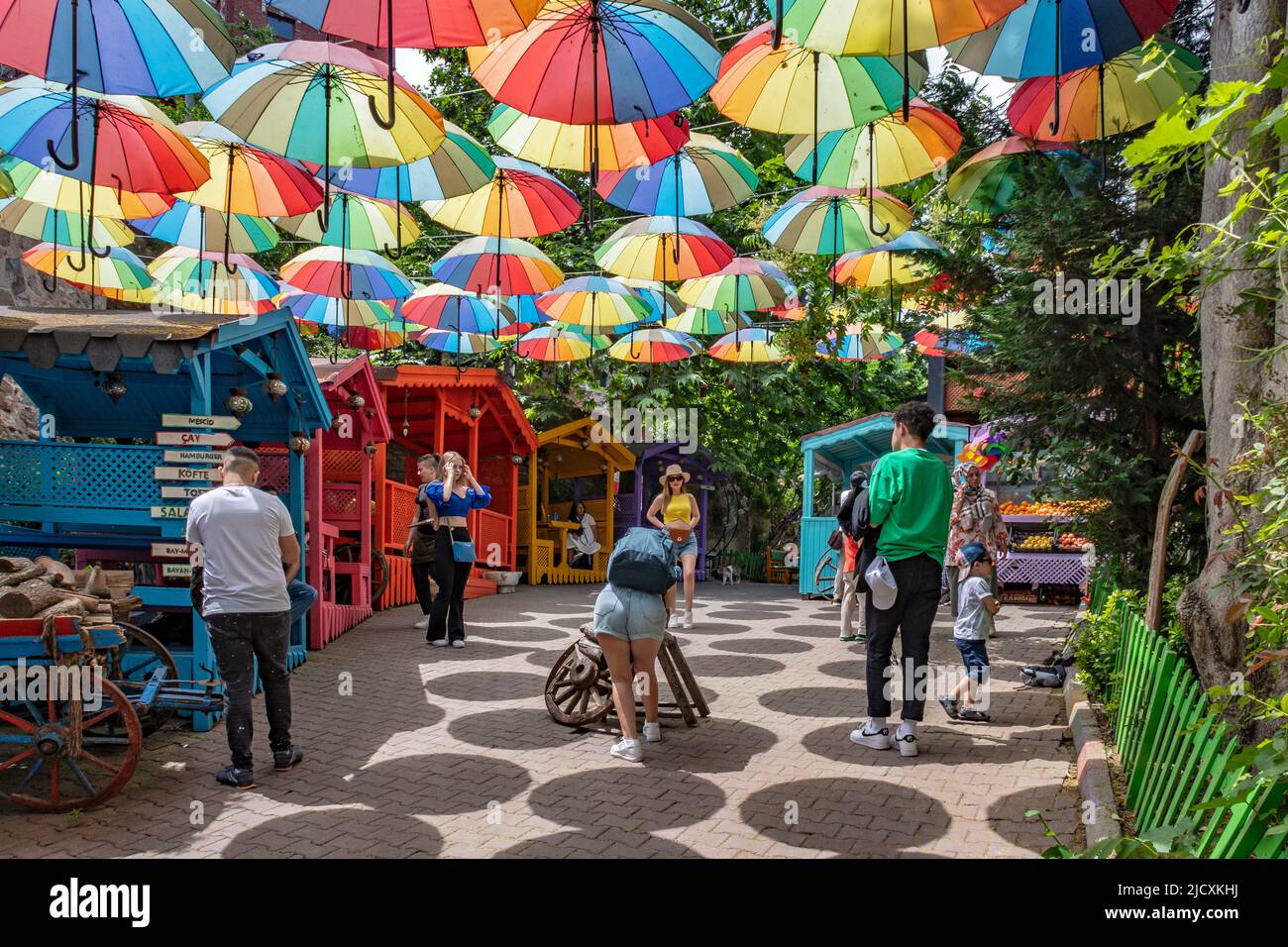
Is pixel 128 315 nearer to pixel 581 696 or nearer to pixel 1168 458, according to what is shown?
pixel 581 696

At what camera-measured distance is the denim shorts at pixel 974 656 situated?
22.6ft

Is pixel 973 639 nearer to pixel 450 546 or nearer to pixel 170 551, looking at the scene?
pixel 450 546

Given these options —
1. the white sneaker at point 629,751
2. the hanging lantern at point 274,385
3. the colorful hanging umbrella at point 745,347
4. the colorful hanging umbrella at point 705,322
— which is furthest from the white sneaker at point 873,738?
the colorful hanging umbrella at point 745,347

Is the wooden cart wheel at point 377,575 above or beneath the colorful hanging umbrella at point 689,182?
beneath

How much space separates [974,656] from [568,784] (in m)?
3.44

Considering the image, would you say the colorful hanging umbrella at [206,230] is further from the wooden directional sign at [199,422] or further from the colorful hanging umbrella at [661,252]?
the wooden directional sign at [199,422]

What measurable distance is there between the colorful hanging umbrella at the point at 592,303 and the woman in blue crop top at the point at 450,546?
3.29 m

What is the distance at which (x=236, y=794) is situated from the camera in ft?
16.9

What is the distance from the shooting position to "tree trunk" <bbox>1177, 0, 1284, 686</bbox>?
4523 mm

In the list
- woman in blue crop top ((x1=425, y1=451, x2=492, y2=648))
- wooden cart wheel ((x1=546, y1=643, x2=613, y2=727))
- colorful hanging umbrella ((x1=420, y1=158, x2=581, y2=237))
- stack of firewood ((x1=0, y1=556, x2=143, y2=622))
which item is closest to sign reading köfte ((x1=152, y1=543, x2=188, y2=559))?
stack of firewood ((x1=0, y1=556, x2=143, y2=622))

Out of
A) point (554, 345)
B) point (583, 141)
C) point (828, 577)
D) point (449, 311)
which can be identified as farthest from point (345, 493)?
point (828, 577)

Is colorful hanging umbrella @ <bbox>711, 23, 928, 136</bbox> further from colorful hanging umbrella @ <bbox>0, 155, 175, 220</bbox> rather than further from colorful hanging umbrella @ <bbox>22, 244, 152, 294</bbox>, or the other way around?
colorful hanging umbrella @ <bbox>22, 244, 152, 294</bbox>
